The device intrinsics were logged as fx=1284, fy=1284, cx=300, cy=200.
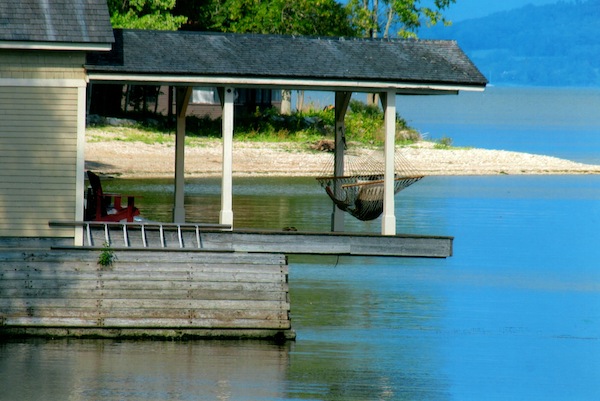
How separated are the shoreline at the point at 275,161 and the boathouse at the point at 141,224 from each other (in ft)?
78.3

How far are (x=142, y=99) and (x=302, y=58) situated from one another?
40768 millimetres

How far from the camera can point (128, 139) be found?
160 feet

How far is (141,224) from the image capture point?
18734 millimetres

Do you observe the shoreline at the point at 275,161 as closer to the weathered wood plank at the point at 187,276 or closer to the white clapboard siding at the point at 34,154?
the white clapboard siding at the point at 34,154

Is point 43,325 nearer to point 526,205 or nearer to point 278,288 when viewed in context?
point 278,288

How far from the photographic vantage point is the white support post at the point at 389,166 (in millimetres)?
19750

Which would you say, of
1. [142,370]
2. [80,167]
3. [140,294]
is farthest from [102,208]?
[142,370]

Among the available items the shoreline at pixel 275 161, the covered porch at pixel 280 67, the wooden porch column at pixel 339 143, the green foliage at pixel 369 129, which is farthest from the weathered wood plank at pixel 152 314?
the green foliage at pixel 369 129

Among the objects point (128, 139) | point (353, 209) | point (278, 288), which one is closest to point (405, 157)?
point (128, 139)

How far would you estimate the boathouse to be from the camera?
17.1m

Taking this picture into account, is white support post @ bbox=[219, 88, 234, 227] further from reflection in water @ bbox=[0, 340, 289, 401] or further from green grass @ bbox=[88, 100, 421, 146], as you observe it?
green grass @ bbox=[88, 100, 421, 146]

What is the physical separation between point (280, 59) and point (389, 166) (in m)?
2.36

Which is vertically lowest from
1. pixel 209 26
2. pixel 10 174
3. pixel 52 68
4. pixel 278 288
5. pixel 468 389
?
pixel 468 389

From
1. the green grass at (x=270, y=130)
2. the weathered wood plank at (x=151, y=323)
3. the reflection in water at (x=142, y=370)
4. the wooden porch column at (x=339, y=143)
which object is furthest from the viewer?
the green grass at (x=270, y=130)
